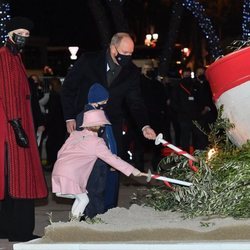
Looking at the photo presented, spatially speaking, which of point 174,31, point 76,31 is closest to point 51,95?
point 174,31

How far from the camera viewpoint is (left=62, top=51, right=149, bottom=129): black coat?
10172 millimetres

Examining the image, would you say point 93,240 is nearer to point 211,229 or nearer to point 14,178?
point 211,229

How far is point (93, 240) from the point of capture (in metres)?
8.20

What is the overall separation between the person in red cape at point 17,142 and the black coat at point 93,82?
655mm

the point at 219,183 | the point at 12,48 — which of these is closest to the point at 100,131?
the point at 12,48

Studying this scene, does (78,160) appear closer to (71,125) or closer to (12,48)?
(71,125)

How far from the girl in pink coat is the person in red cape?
0.31 m

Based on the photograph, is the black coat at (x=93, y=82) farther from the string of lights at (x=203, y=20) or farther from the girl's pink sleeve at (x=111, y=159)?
the string of lights at (x=203, y=20)

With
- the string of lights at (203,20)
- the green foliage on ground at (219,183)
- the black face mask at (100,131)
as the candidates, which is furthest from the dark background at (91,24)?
the green foliage on ground at (219,183)

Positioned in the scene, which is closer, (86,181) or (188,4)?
(86,181)

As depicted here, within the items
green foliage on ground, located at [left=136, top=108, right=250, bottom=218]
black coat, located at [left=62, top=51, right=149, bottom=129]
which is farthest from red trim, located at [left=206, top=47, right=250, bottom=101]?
black coat, located at [left=62, top=51, right=149, bottom=129]

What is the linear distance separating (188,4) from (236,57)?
828 inches

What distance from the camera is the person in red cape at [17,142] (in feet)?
30.9

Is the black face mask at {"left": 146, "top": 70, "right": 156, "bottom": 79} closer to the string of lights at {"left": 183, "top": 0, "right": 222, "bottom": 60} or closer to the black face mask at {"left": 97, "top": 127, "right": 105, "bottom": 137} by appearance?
the black face mask at {"left": 97, "top": 127, "right": 105, "bottom": 137}
